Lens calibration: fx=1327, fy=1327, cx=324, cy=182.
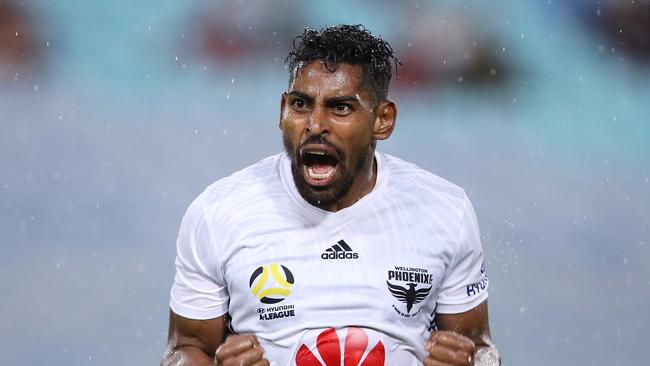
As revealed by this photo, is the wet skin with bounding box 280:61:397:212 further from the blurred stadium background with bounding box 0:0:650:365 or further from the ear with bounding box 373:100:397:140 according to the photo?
the blurred stadium background with bounding box 0:0:650:365

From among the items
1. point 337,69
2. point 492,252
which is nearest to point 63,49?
point 492,252

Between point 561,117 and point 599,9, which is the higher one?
point 599,9

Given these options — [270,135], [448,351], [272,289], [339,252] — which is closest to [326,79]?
[339,252]

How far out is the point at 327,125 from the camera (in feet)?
11.6

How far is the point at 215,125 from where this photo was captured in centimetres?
641

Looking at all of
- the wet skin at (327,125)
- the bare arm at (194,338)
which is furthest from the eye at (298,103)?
the bare arm at (194,338)

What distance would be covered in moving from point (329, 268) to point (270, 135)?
2.78m

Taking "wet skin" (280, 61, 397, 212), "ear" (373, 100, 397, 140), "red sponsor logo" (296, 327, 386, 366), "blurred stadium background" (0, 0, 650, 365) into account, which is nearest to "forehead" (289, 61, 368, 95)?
"wet skin" (280, 61, 397, 212)

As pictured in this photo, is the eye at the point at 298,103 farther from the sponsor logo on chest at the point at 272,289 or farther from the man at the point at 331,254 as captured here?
the sponsor logo on chest at the point at 272,289

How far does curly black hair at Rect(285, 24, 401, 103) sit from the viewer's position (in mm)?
3605

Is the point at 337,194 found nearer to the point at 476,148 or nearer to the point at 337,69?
the point at 337,69

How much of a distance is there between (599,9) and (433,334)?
12.0ft

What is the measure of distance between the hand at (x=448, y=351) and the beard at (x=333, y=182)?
473 mm

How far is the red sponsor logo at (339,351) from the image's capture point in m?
3.50
